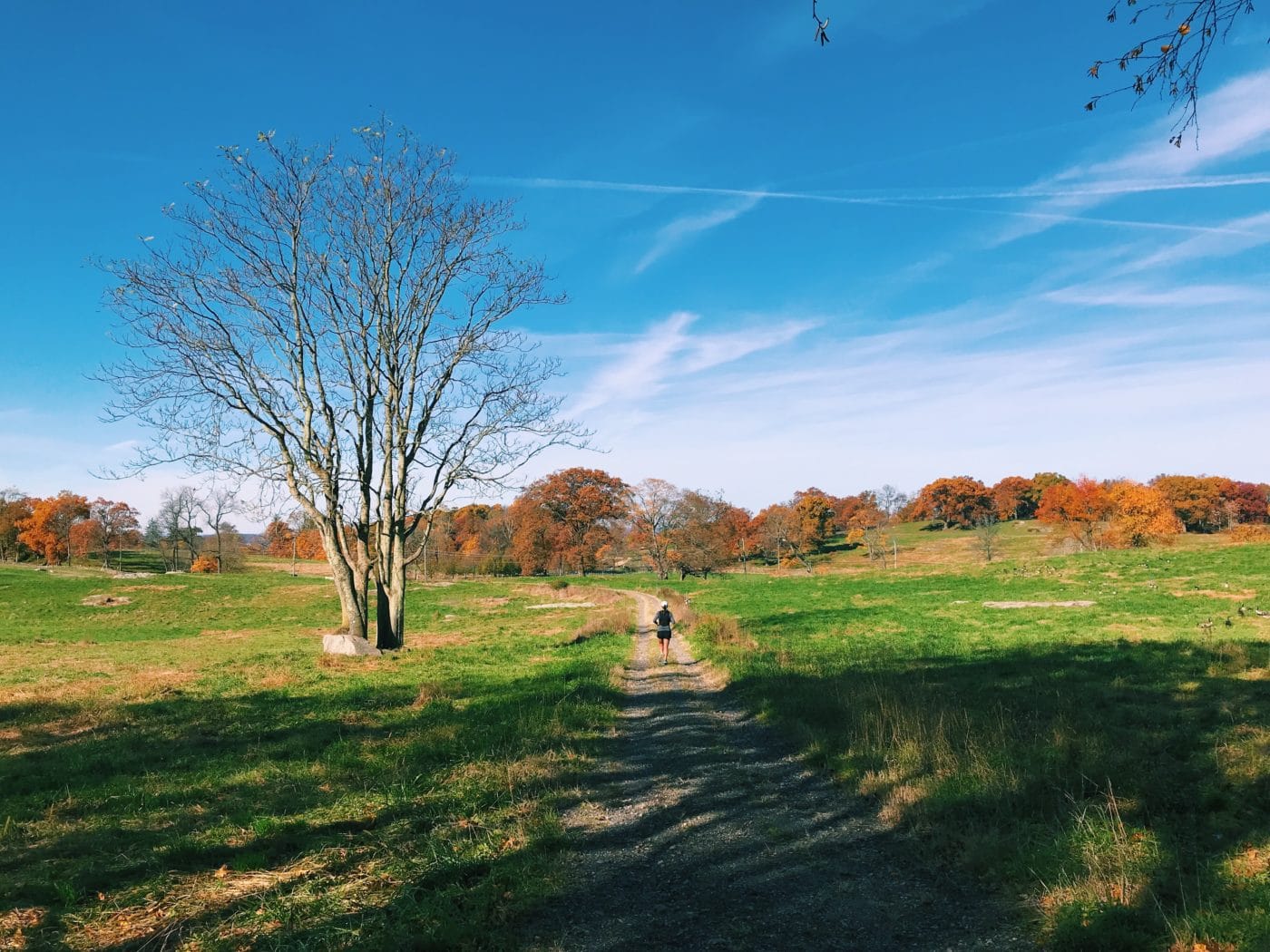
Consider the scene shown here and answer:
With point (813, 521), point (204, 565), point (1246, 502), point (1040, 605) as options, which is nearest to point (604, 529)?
point (813, 521)

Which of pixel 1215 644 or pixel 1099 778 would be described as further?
pixel 1215 644

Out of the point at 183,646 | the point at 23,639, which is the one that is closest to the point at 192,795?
the point at 183,646

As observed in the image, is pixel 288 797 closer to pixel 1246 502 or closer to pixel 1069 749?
pixel 1069 749

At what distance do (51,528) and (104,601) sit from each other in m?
59.3

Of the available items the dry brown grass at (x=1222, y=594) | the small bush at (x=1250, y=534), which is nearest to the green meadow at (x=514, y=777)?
the dry brown grass at (x=1222, y=594)

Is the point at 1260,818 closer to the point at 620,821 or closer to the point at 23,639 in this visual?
the point at 620,821

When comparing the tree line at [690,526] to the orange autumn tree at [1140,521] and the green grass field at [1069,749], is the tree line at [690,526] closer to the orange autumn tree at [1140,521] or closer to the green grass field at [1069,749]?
the orange autumn tree at [1140,521]

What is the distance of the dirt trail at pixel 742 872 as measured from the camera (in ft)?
17.1

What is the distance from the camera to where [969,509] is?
461ft

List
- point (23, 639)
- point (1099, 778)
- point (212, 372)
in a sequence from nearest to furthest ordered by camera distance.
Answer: point (1099, 778), point (212, 372), point (23, 639)

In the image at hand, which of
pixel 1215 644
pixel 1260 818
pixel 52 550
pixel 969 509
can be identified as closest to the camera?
pixel 1260 818

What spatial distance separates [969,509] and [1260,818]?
148 m

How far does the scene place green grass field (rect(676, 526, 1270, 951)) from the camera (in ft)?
17.3

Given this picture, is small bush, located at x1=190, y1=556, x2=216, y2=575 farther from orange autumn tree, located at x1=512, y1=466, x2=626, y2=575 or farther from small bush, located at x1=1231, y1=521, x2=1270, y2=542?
small bush, located at x1=1231, y1=521, x2=1270, y2=542
